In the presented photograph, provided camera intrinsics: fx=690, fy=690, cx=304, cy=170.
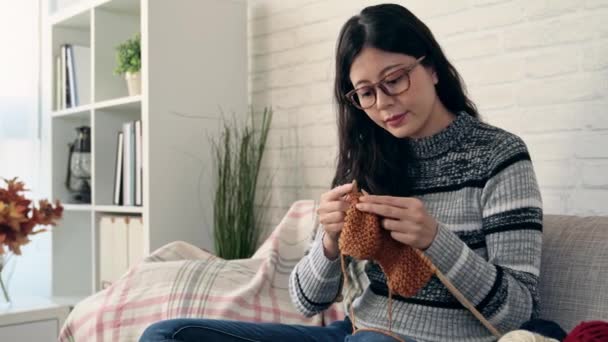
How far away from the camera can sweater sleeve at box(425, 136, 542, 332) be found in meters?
1.15

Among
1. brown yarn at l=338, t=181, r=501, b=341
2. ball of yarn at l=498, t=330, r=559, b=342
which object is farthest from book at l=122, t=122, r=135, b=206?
ball of yarn at l=498, t=330, r=559, b=342

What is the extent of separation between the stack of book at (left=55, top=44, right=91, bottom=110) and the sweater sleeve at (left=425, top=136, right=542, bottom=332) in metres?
2.23

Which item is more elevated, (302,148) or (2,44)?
(2,44)

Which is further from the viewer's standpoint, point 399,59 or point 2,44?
point 2,44

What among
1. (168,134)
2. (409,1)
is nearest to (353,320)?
(409,1)

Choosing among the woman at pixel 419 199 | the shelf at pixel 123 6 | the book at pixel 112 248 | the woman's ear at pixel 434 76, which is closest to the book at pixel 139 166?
the book at pixel 112 248

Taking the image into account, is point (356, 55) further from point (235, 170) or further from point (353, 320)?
point (235, 170)

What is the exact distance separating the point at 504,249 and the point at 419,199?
0.22 metres

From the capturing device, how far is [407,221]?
1.13 metres

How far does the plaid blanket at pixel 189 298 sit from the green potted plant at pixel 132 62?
92 centimetres

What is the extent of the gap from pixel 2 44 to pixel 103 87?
2.33 feet

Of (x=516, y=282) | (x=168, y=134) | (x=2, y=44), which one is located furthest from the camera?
(x=2, y=44)

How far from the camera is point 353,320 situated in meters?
1.35

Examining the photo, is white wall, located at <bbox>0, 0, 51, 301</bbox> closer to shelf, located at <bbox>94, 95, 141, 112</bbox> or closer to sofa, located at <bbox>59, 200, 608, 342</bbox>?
shelf, located at <bbox>94, 95, 141, 112</bbox>
